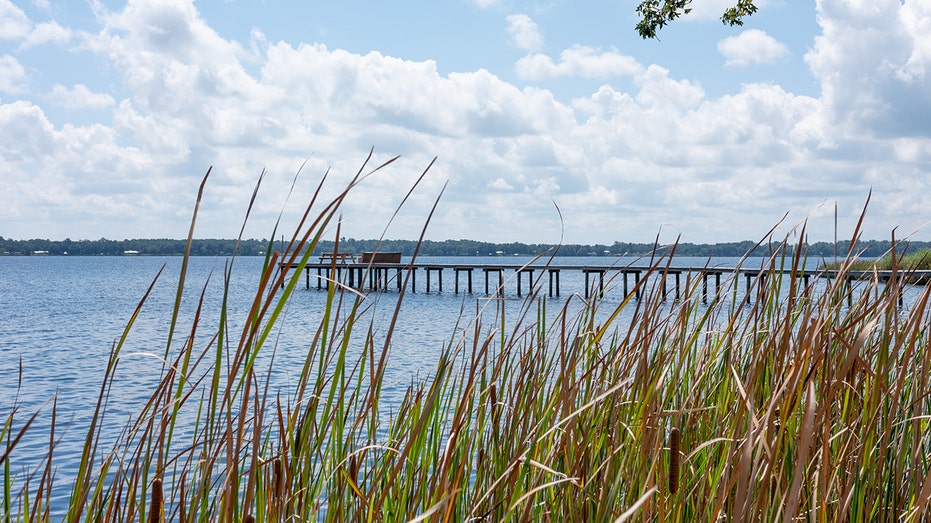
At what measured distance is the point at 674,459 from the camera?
1.42 m

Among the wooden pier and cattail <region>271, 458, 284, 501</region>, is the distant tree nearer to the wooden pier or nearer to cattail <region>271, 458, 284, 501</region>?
the wooden pier

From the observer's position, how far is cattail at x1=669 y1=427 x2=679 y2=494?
1.35 metres

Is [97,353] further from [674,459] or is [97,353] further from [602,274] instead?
[674,459]

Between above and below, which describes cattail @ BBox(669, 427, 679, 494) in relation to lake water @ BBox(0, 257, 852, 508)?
above

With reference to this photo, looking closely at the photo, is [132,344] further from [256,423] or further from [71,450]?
[256,423]

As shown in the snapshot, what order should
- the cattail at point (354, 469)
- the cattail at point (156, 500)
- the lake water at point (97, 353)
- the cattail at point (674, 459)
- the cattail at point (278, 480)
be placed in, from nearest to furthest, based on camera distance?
the cattail at point (156, 500)
the cattail at point (674, 459)
the cattail at point (278, 480)
the cattail at point (354, 469)
the lake water at point (97, 353)

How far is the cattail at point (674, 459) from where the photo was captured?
1.35m

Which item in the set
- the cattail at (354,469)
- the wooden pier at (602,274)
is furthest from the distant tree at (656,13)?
the cattail at (354,469)

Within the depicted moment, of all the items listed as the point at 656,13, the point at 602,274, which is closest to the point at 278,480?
the point at 602,274

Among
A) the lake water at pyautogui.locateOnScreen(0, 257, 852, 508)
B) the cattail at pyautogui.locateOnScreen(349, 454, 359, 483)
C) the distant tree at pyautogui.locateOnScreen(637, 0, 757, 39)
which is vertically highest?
the distant tree at pyautogui.locateOnScreen(637, 0, 757, 39)

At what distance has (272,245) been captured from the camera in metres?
1.41

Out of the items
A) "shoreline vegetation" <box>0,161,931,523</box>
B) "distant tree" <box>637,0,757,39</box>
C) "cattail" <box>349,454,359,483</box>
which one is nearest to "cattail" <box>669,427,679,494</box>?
"shoreline vegetation" <box>0,161,931,523</box>

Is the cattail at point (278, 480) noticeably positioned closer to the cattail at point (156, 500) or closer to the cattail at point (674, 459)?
the cattail at point (156, 500)

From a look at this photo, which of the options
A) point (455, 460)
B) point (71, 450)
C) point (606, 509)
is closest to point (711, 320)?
point (455, 460)
